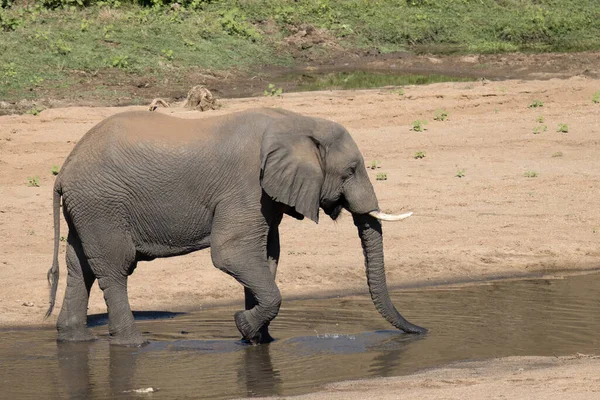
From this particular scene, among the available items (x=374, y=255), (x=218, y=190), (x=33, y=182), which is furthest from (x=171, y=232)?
(x=33, y=182)

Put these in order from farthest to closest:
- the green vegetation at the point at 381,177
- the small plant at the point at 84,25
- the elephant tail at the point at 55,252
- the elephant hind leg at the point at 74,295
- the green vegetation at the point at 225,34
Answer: the small plant at the point at 84,25, the green vegetation at the point at 225,34, the green vegetation at the point at 381,177, the elephant hind leg at the point at 74,295, the elephant tail at the point at 55,252

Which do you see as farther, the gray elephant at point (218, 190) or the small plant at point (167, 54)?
the small plant at point (167, 54)

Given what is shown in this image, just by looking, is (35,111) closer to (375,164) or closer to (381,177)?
(375,164)

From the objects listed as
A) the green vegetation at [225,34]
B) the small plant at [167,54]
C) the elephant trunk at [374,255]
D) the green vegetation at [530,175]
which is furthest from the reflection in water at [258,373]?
the small plant at [167,54]

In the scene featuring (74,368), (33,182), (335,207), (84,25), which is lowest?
(33,182)

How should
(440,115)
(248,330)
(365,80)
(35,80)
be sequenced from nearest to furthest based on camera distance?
(248,330) → (440,115) → (35,80) → (365,80)

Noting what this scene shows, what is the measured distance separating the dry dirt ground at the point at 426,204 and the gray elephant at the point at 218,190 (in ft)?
5.49

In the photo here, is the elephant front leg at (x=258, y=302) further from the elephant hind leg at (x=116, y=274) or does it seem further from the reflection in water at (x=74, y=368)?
the reflection in water at (x=74, y=368)

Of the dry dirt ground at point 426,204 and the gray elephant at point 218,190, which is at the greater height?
the gray elephant at point 218,190

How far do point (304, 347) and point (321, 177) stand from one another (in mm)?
1506

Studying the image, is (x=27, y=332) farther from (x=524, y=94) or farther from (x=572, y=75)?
(x=572, y=75)

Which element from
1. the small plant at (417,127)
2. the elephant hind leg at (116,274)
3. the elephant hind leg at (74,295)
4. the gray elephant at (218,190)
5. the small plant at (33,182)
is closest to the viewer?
the gray elephant at (218,190)

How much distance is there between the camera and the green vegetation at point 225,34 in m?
22.9

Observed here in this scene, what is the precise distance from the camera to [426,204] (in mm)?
15289
